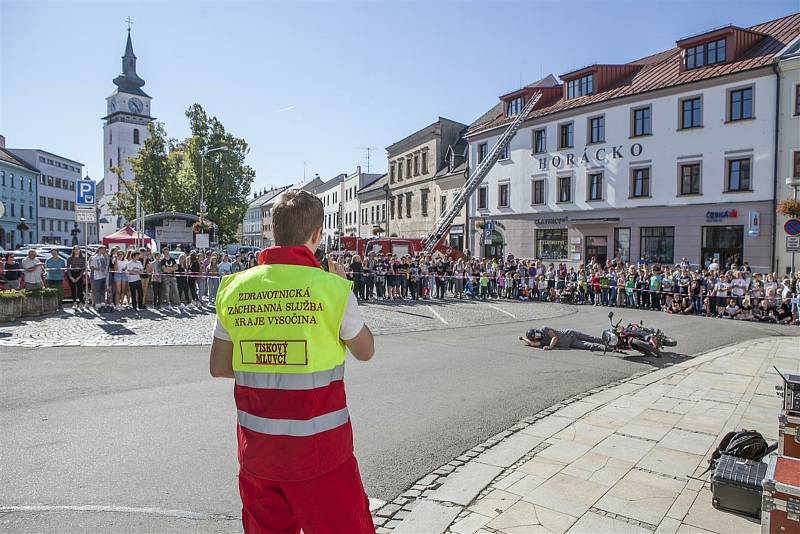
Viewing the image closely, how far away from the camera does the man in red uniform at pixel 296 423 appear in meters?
2.33

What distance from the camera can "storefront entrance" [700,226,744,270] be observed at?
84.3ft

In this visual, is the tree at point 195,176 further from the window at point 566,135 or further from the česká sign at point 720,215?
the česká sign at point 720,215

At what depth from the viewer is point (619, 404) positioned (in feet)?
23.6

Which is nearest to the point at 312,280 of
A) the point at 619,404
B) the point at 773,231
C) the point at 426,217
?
the point at 619,404

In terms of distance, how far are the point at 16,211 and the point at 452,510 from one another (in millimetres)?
80269

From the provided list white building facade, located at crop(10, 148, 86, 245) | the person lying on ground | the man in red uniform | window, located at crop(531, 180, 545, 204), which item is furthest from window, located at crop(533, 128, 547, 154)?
white building facade, located at crop(10, 148, 86, 245)

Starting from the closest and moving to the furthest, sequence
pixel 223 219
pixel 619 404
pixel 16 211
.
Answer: pixel 619 404, pixel 223 219, pixel 16 211

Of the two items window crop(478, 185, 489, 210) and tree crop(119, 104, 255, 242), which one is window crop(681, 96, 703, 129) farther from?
tree crop(119, 104, 255, 242)

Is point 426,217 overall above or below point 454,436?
above

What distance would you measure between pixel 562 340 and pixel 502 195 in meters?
29.0

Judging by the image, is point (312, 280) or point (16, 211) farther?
point (16, 211)

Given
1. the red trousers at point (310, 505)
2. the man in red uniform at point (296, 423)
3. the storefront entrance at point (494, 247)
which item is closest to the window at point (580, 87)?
the storefront entrance at point (494, 247)

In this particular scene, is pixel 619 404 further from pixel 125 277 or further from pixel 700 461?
pixel 125 277

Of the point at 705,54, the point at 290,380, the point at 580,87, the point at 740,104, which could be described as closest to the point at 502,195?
the point at 580,87
